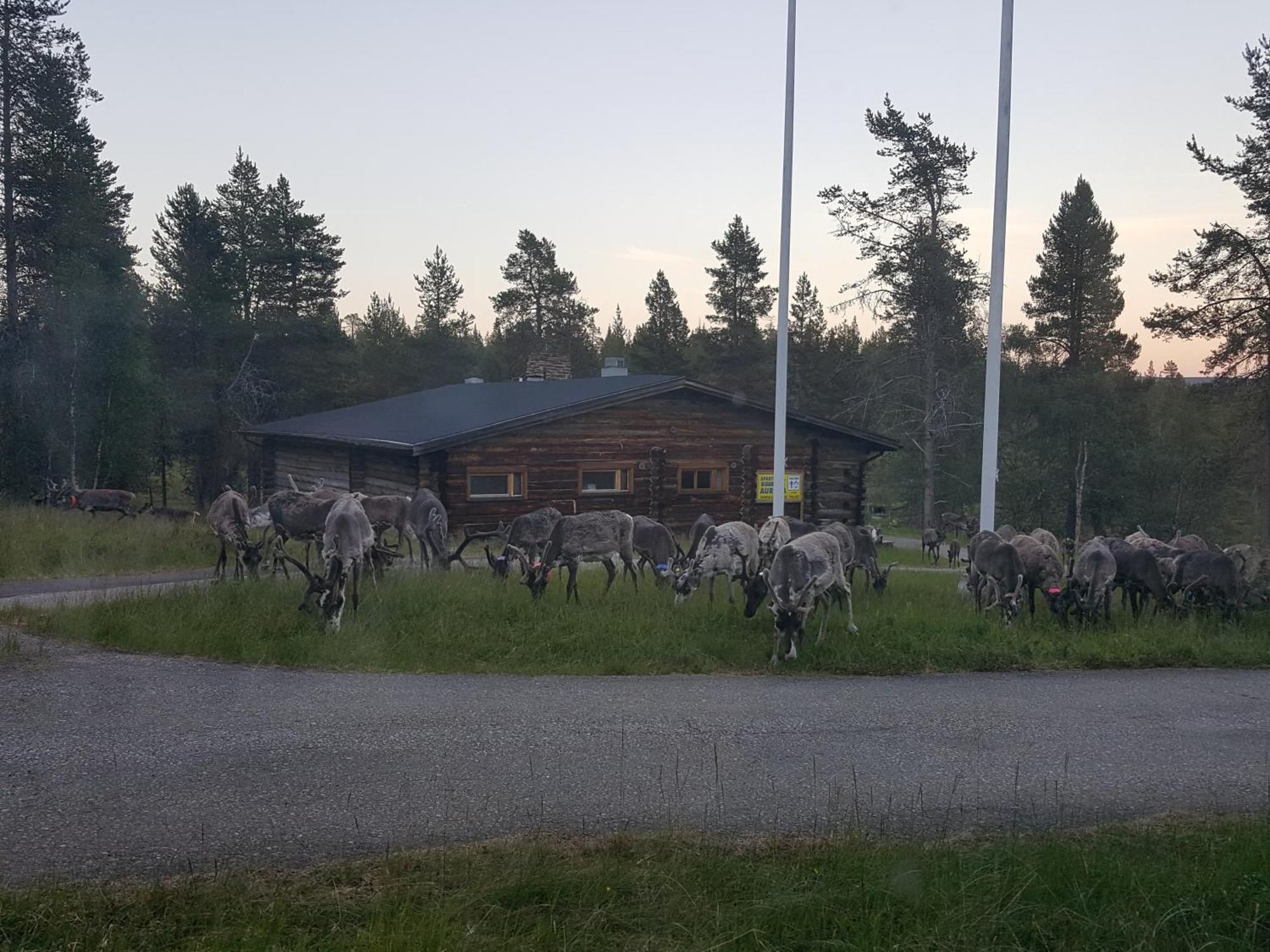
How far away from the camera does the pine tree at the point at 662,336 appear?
208ft

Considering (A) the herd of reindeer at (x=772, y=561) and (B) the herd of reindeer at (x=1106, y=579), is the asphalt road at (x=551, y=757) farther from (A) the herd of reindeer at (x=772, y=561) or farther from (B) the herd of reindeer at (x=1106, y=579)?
(B) the herd of reindeer at (x=1106, y=579)

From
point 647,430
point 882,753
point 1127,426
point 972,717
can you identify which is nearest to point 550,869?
point 882,753

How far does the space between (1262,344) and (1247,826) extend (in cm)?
3173

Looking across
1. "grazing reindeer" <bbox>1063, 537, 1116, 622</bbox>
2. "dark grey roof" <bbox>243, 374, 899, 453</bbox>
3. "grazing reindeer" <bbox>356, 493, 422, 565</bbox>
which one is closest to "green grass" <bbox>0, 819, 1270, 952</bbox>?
"grazing reindeer" <bbox>1063, 537, 1116, 622</bbox>

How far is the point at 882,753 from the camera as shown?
328 inches

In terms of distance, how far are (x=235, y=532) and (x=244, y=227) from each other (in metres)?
33.3

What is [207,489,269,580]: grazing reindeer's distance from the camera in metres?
17.0

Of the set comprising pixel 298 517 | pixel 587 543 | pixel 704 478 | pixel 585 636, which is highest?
pixel 704 478

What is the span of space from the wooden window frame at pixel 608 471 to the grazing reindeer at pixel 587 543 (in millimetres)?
10776

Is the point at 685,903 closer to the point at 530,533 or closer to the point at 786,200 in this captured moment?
the point at 530,533

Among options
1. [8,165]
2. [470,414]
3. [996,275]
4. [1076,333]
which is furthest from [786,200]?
[1076,333]

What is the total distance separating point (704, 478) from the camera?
2961cm

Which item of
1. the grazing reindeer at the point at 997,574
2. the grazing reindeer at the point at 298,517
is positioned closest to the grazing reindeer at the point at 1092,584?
the grazing reindeer at the point at 997,574

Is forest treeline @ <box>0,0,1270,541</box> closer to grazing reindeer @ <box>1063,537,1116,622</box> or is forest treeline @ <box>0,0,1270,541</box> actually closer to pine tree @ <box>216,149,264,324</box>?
pine tree @ <box>216,149,264,324</box>
